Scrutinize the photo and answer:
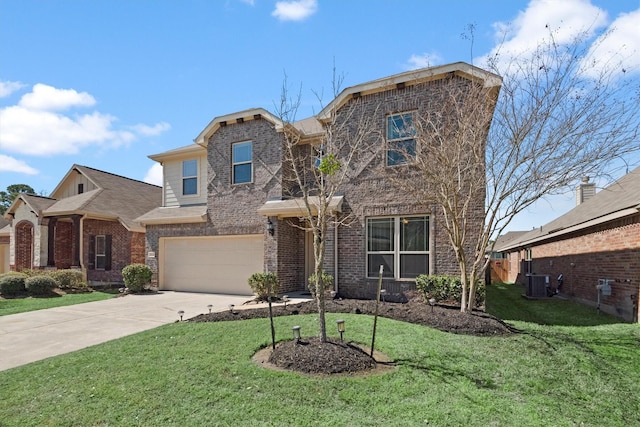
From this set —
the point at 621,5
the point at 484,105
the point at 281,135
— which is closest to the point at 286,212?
the point at 281,135

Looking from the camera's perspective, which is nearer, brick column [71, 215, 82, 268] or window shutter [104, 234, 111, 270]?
brick column [71, 215, 82, 268]

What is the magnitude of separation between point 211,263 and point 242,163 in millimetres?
4131

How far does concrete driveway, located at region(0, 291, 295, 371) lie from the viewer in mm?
6406

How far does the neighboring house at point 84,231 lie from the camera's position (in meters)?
16.6

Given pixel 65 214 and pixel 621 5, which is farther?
pixel 65 214

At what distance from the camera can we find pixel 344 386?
4309mm

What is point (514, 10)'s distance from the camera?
7.95 meters

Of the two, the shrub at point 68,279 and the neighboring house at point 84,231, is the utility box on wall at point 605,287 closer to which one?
the neighboring house at point 84,231

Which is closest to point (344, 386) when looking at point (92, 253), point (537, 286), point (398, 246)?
point (398, 246)

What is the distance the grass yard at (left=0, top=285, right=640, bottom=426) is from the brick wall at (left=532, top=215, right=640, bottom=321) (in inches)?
103

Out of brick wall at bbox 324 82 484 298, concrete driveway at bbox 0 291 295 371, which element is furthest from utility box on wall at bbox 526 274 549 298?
concrete driveway at bbox 0 291 295 371

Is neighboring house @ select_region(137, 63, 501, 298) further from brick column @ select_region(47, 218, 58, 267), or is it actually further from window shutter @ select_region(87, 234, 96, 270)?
brick column @ select_region(47, 218, 58, 267)

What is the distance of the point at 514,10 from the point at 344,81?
165 inches

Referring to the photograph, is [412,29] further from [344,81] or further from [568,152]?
[568,152]
